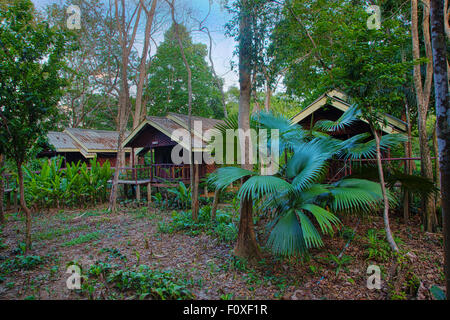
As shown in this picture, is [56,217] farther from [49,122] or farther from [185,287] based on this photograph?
[185,287]

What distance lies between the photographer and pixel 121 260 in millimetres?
4934

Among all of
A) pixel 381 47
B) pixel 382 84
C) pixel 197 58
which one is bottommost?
pixel 382 84

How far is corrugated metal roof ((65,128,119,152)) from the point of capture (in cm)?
1892

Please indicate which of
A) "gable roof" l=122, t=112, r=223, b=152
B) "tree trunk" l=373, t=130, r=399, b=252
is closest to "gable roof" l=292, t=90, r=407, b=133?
"tree trunk" l=373, t=130, r=399, b=252

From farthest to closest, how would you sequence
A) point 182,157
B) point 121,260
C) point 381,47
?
point 182,157 → point 121,260 → point 381,47

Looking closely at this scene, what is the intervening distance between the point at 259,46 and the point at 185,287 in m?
4.92

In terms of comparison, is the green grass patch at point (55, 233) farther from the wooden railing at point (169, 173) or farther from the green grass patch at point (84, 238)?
the wooden railing at point (169, 173)

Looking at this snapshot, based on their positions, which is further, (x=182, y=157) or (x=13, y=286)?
(x=182, y=157)

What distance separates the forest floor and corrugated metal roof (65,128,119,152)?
13.2 meters

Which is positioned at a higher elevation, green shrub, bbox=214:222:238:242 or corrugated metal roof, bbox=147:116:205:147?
corrugated metal roof, bbox=147:116:205:147

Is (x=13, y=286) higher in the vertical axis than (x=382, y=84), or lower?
lower

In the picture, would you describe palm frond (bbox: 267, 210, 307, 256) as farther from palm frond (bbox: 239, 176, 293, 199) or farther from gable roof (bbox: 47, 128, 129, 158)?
gable roof (bbox: 47, 128, 129, 158)

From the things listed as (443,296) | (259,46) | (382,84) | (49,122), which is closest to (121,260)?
(49,122)
